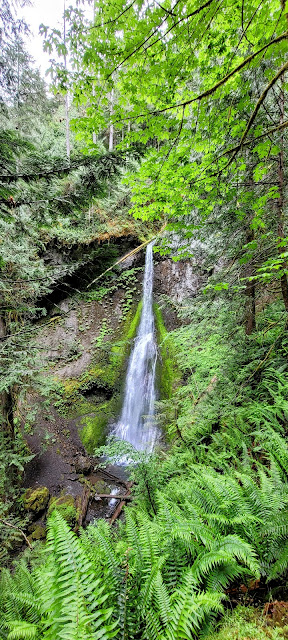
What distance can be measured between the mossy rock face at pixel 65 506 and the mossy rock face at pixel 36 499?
0.22 metres

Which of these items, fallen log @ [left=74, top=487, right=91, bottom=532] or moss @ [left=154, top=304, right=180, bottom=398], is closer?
fallen log @ [left=74, top=487, right=91, bottom=532]

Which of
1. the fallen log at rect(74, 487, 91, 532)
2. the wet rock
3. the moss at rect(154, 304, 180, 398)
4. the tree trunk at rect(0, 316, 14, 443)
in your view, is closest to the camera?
the tree trunk at rect(0, 316, 14, 443)

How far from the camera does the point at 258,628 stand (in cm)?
124

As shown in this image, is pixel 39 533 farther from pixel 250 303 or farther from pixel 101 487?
pixel 250 303

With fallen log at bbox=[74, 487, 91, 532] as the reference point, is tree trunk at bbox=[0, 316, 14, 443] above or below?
above

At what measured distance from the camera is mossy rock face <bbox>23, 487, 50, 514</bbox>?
688cm

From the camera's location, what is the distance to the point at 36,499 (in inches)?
283

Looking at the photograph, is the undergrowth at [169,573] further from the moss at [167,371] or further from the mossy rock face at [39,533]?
the moss at [167,371]

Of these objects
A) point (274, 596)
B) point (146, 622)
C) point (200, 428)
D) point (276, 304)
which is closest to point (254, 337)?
point (276, 304)

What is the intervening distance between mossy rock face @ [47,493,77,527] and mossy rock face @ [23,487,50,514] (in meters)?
0.22

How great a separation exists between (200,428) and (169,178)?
4.09 meters

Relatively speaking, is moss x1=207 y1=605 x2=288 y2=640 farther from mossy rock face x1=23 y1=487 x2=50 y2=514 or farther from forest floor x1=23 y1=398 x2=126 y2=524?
mossy rock face x1=23 y1=487 x2=50 y2=514

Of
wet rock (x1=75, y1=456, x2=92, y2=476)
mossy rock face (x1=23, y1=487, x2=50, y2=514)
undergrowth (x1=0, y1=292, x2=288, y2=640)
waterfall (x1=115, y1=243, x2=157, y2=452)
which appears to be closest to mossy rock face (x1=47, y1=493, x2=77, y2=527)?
mossy rock face (x1=23, y1=487, x2=50, y2=514)

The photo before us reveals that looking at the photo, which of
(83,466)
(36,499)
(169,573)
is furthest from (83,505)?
(169,573)
